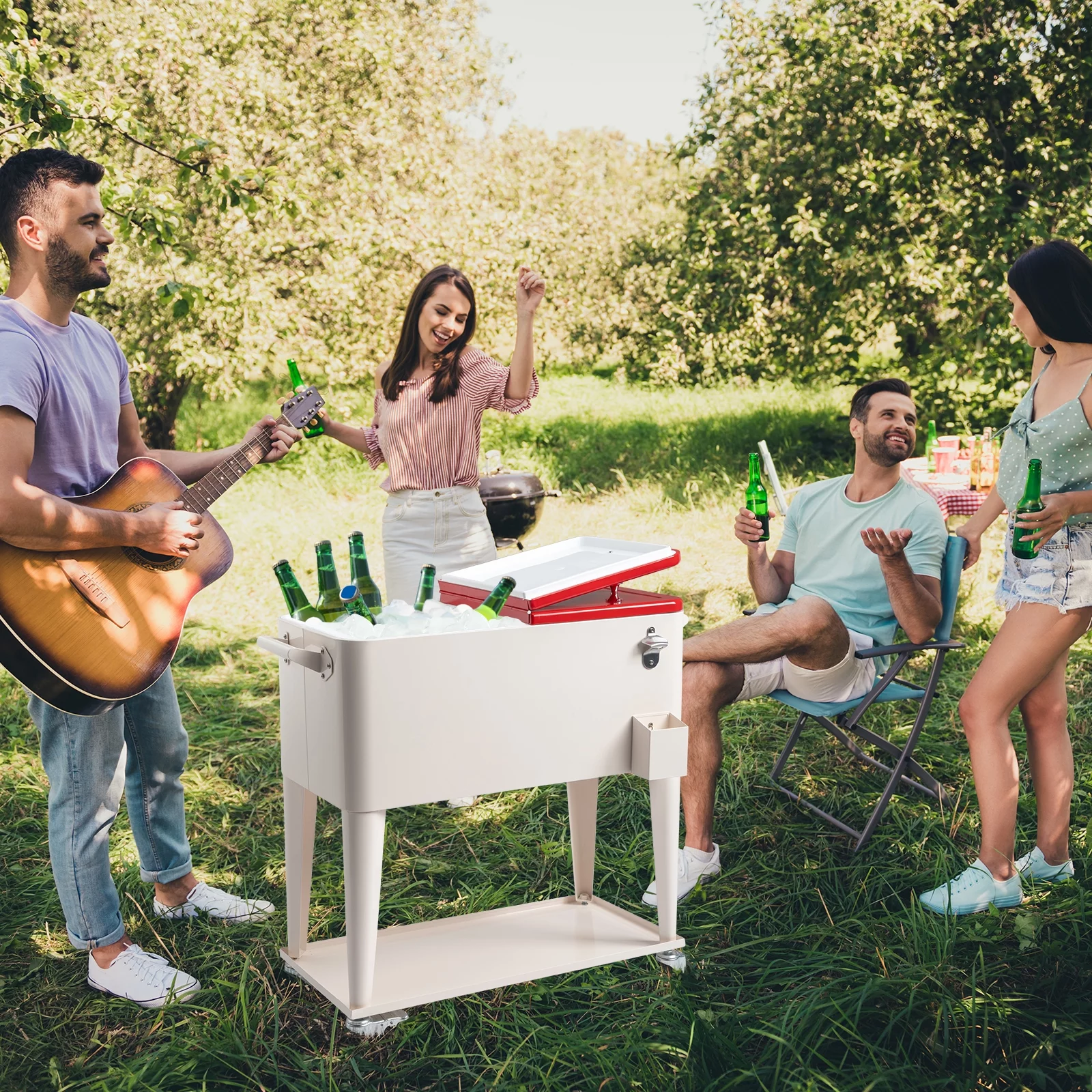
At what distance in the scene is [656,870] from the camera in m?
2.70

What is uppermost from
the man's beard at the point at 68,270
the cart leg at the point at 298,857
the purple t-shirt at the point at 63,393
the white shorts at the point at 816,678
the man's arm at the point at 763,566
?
the man's beard at the point at 68,270

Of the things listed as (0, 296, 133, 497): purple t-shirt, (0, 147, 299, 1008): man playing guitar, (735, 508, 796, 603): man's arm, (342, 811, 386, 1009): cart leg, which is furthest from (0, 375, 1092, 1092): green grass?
(0, 296, 133, 497): purple t-shirt

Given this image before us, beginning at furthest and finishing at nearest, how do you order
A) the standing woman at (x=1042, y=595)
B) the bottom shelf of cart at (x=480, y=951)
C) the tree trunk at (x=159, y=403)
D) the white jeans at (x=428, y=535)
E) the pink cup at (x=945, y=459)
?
1. the tree trunk at (x=159, y=403)
2. the pink cup at (x=945, y=459)
3. the white jeans at (x=428, y=535)
4. the standing woman at (x=1042, y=595)
5. the bottom shelf of cart at (x=480, y=951)

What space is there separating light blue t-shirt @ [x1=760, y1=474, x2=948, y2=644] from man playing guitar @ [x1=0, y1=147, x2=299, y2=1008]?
1898 millimetres

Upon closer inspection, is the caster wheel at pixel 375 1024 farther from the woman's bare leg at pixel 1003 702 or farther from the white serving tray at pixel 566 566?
the woman's bare leg at pixel 1003 702

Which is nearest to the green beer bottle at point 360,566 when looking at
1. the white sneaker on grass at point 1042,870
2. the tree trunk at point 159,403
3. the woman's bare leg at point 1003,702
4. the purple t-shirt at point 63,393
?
the purple t-shirt at point 63,393

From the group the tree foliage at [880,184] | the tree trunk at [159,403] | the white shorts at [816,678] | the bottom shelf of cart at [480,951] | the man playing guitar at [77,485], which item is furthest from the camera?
the tree trunk at [159,403]

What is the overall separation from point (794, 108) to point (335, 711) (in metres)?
8.54

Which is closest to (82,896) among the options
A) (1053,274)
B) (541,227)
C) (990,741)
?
(990,741)

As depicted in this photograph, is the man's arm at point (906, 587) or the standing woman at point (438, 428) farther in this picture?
the standing woman at point (438, 428)

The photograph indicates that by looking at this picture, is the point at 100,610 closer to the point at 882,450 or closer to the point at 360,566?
the point at 360,566

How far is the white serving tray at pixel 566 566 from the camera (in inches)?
99.4

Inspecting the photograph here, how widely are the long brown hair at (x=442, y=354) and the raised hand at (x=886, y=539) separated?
4.90 feet

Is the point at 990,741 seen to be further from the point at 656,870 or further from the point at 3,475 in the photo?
the point at 3,475
